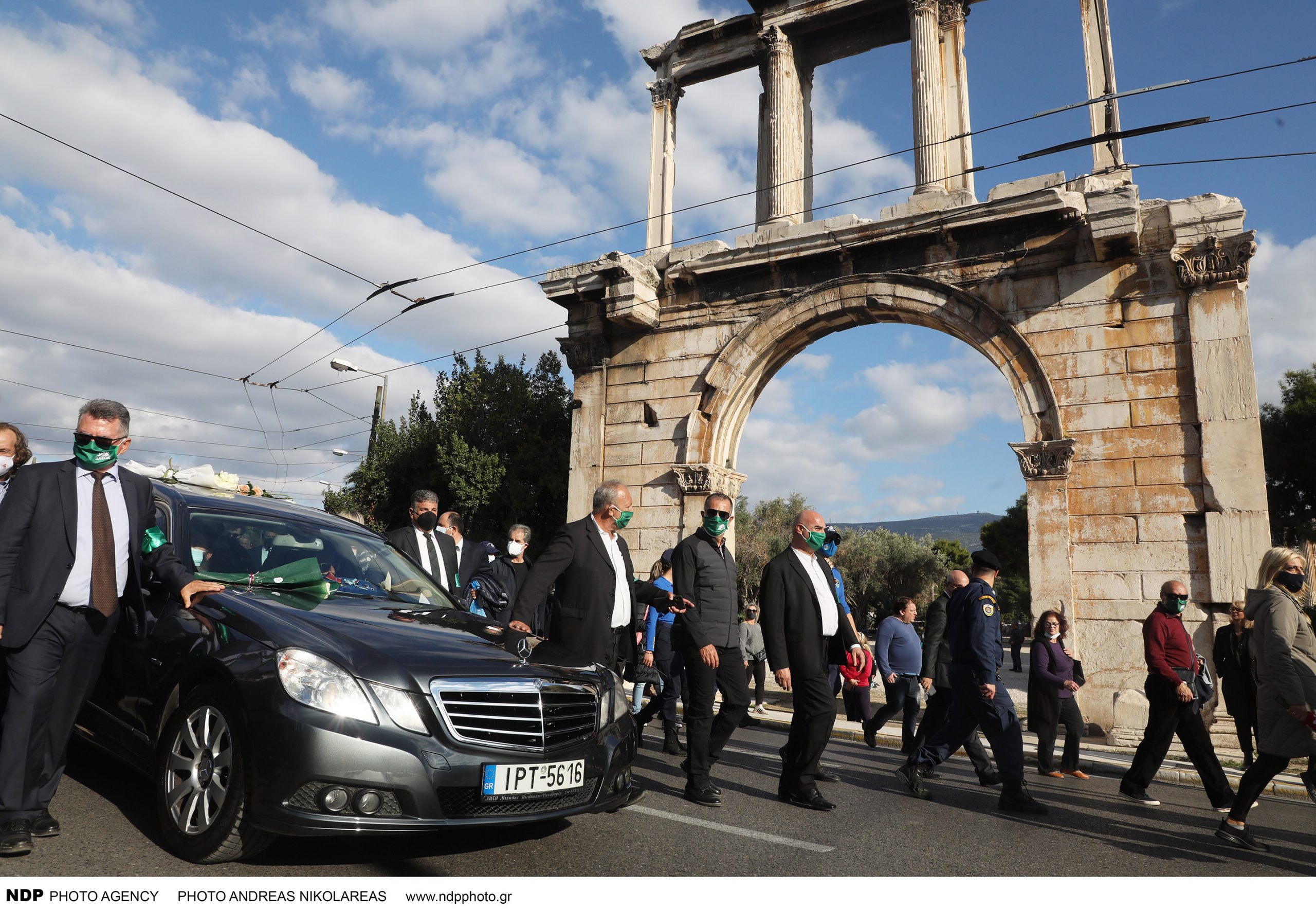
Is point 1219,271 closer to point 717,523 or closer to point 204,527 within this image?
point 717,523

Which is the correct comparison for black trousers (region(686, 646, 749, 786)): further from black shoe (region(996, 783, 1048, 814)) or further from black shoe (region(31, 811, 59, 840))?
black shoe (region(31, 811, 59, 840))

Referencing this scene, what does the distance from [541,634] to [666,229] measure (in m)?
8.83

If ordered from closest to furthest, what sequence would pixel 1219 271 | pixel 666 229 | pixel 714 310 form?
pixel 1219 271, pixel 714 310, pixel 666 229

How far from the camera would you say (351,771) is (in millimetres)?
2949

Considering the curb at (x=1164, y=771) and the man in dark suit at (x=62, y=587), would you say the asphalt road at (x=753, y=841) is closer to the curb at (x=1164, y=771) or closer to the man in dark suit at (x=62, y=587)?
the man in dark suit at (x=62, y=587)

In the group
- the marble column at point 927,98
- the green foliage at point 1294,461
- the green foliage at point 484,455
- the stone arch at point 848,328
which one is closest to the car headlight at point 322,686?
the stone arch at point 848,328

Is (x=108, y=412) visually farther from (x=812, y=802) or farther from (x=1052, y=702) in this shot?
(x=1052, y=702)

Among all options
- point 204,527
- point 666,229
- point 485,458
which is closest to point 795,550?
point 204,527

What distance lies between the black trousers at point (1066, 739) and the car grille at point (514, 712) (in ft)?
16.8

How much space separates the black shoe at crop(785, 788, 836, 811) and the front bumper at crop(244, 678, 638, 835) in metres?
2.48

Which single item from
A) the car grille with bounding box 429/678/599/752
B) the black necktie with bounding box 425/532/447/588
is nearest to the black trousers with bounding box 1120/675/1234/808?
the car grille with bounding box 429/678/599/752

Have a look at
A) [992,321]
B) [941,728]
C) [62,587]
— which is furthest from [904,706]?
[62,587]

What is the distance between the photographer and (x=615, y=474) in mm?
14242

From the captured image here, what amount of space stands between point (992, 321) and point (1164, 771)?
6.26 meters
